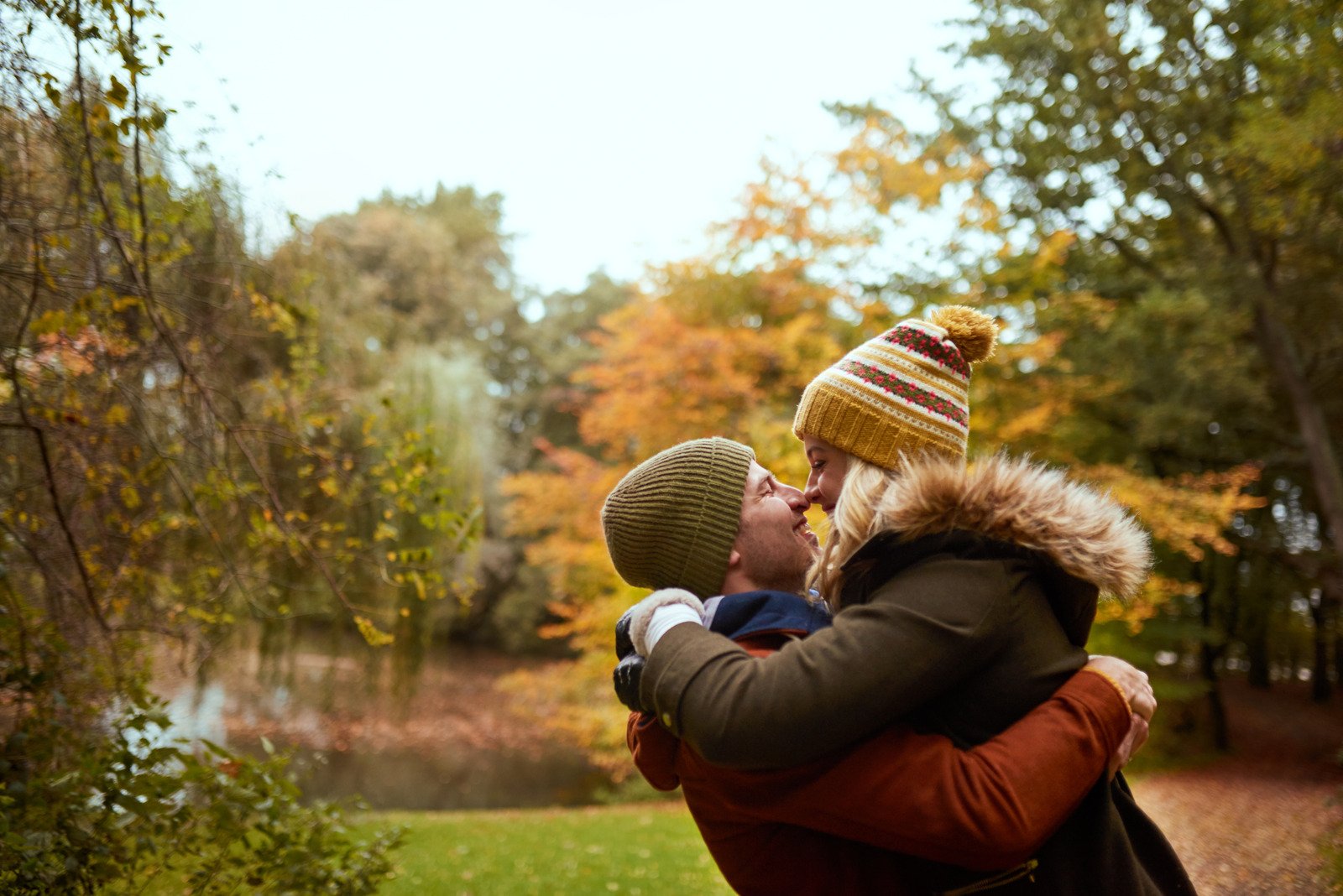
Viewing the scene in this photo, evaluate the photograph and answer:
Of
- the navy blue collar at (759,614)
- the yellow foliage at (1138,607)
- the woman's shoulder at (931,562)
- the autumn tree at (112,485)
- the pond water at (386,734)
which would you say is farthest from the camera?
the pond water at (386,734)

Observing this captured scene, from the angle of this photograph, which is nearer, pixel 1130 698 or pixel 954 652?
pixel 954 652

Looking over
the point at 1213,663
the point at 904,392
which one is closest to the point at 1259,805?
the point at 1213,663

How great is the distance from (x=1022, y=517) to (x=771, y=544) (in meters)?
0.50

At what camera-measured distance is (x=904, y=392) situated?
1746mm

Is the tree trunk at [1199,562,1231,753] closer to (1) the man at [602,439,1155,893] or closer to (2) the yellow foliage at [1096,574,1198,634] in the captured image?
(2) the yellow foliage at [1096,574,1198,634]

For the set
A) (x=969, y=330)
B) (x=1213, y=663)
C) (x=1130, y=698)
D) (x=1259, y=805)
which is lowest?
(x=1259, y=805)

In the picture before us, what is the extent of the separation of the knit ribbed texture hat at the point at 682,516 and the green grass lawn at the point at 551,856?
4657 millimetres

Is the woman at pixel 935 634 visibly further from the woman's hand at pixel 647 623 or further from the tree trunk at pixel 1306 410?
the tree trunk at pixel 1306 410

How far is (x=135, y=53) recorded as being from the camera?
9.03 feet

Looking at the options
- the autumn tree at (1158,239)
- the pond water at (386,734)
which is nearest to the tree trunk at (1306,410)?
the autumn tree at (1158,239)

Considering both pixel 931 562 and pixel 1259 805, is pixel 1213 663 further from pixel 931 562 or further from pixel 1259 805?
pixel 931 562

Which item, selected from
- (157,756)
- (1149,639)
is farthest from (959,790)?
(1149,639)

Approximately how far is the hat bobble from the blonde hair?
310mm

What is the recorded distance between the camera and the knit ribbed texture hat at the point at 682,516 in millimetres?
1772
